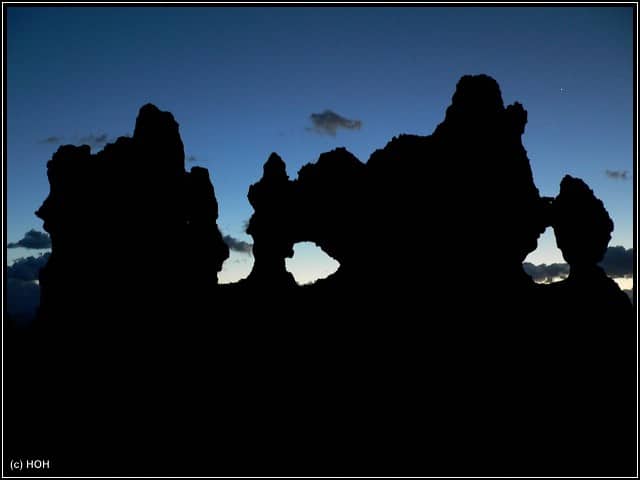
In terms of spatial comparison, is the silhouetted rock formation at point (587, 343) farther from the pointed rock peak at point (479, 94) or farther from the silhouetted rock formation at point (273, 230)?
the silhouetted rock formation at point (273, 230)

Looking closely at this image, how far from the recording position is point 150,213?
45750mm

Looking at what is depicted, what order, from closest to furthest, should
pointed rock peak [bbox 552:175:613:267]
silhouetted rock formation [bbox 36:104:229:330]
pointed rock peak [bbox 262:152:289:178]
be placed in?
1. silhouetted rock formation [bbox 36:104:229:330]
2. pointed rock peak [bbox 552:175:613:267]
3. pointed rock peak [bbox 262:152:289:178]

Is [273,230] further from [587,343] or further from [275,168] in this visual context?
[587,343]

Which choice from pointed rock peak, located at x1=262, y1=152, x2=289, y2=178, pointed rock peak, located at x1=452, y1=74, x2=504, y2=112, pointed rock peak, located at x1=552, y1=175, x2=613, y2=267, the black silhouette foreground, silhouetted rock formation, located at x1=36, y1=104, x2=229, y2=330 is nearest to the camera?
the black silhouette foreground

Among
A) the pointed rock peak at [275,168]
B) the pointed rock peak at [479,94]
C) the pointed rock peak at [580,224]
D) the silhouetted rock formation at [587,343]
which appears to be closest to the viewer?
the silhouetted rock formation at [587,343]

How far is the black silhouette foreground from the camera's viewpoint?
1190 inches

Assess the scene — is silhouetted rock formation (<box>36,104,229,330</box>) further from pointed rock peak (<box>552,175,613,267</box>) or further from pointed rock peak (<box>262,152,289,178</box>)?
pointed rock peak (<box>552,175,613,267</box>)

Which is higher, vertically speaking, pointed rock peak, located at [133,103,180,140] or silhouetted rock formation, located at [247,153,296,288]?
pointed rock peak, located at [133,103,180,140]

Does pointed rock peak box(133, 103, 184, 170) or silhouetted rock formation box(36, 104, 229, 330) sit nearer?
silhouetted rock formation box(36, 104, 229, 330)

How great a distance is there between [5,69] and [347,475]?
34680mm

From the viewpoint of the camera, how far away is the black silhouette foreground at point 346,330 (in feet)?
99.2

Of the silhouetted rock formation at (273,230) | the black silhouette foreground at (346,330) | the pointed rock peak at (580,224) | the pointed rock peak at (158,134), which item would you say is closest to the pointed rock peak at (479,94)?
the black silhouette foreground at (346,330)

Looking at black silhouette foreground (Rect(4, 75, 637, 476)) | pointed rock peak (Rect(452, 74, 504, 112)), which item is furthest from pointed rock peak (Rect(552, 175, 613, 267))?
pointed rock peak (Rect(452, 74, 504, 112))

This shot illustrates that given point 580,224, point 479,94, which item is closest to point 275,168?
point 479,94
